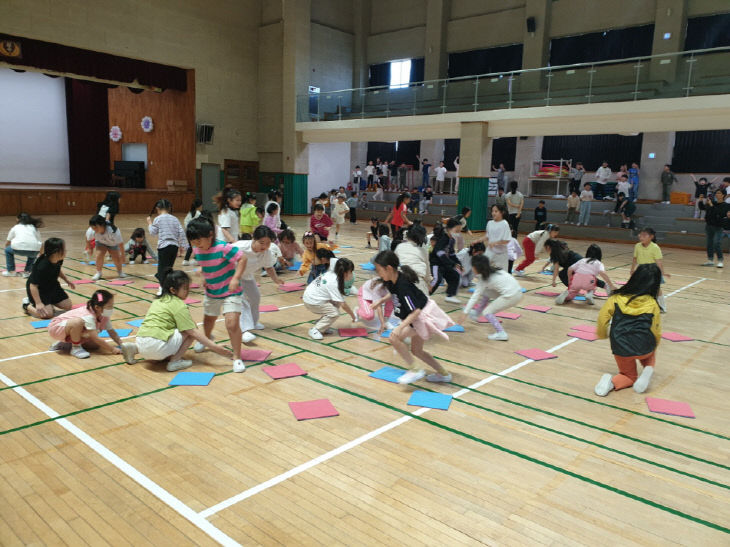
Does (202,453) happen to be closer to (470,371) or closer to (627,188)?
(470,371)

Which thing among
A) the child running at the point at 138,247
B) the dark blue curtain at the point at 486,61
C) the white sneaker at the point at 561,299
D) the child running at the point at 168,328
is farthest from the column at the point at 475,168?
the child running at the point at 168,328

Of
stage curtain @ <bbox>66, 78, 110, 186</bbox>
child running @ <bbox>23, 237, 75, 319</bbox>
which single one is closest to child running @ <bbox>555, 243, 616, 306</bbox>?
child running @ <bbox>23, 237, 75, 319</bbox>

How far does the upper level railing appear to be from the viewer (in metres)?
14.4

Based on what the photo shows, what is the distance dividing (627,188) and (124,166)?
20562mm

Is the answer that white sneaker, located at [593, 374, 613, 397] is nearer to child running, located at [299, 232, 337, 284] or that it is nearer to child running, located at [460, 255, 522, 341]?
child running, located at [460, 255, 522, 341]

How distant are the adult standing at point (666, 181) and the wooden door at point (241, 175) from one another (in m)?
16.5

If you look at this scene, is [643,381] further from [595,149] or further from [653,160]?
[595,149]

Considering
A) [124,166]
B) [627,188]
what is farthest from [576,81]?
[124,166]

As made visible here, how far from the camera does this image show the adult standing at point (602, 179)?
65.2 ft

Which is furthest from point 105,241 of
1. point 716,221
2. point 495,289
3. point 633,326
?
point 716,221

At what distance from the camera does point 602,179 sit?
20047 millimetres

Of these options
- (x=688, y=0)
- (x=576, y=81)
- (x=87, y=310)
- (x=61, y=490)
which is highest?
(x=688, y=0)

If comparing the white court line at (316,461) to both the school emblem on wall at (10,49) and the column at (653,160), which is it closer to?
the column at (653,160)

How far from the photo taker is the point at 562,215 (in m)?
20.2
